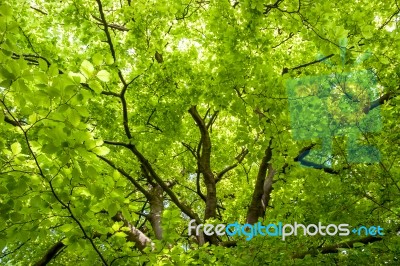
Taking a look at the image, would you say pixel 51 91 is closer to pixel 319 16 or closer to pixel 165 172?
pixel 319 16

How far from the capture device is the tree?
273 cm

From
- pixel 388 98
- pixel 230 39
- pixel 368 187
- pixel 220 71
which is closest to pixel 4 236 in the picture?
pixel 220 71

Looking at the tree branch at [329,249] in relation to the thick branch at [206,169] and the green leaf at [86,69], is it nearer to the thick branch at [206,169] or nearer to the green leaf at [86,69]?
the thick branch at [206,169]

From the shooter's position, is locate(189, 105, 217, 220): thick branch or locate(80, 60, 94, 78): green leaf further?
locate(189, 105, 217, 220): thick branch

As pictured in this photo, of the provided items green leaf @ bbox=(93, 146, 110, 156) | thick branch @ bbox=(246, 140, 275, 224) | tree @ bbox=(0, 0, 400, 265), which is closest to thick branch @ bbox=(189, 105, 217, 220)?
tree @ bbox=(0, 0, 400, 265)

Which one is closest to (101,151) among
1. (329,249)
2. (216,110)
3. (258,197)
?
(216,110)

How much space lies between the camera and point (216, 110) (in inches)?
250

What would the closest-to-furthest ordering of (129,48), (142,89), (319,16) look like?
(319,16)
(129,48)
(142,89)

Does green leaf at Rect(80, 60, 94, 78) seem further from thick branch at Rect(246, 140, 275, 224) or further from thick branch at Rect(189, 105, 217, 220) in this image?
thick branch at Rect(189, 105, 217, 220)

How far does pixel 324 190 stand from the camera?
6062 millimetres

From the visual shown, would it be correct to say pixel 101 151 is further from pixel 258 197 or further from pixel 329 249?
pixel 258 197

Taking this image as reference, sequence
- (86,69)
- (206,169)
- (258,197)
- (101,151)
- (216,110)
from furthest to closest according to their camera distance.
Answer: (206,169) < (258,197) < (216,110) < (101,151) < (86,69)

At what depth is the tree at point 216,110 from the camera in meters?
2.73

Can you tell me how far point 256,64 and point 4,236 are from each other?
374 cm
